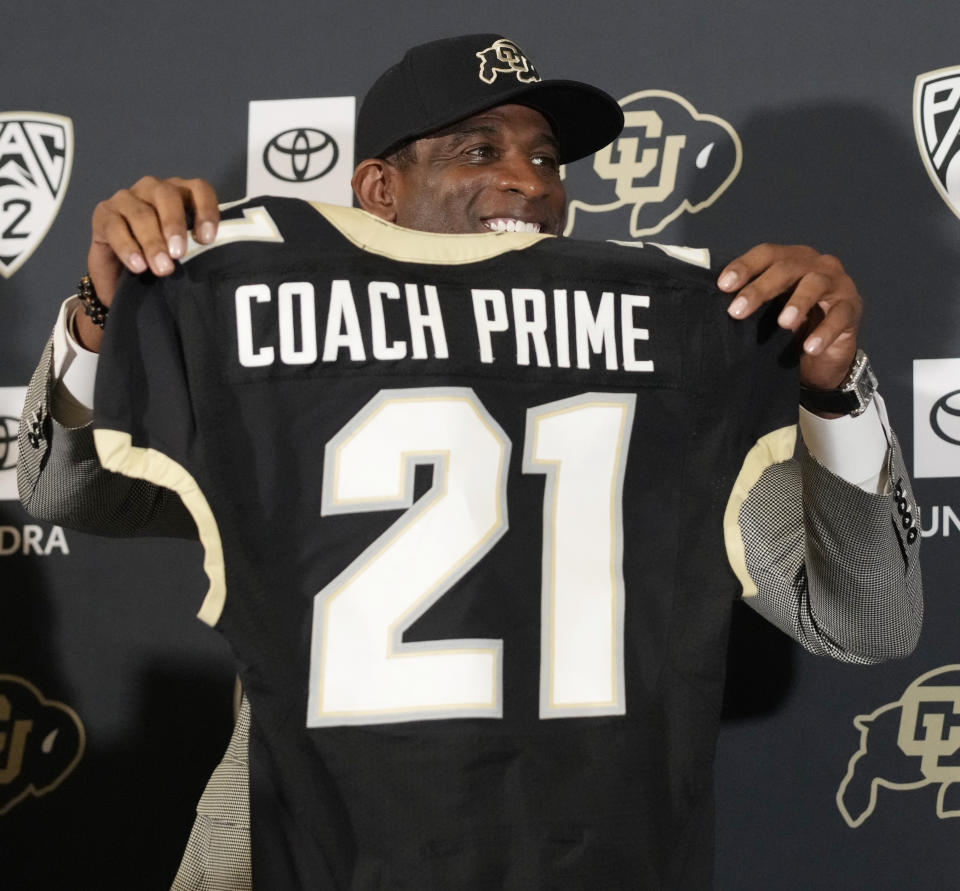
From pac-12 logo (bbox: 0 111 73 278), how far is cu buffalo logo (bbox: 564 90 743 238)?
731mm

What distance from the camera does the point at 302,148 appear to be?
5.59 feet

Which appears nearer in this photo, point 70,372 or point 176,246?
point 176,246

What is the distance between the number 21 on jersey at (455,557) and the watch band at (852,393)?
0.73ft

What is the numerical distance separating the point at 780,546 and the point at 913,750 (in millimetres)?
483

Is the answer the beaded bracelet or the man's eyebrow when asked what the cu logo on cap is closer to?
the man's eyebrow

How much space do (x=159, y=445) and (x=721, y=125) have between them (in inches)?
39.4

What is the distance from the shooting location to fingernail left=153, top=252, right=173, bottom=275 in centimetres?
92

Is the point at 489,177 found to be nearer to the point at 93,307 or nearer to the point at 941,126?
the point at 93,307

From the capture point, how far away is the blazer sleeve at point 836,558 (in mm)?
1097

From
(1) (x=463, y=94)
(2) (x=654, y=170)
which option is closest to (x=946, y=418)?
(2) (x=654, y=170)

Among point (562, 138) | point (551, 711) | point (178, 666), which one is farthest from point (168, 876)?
point (562, 138)

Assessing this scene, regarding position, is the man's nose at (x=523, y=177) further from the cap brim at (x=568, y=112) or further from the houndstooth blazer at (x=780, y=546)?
the houndstooth blazer at (x=780, y=546)

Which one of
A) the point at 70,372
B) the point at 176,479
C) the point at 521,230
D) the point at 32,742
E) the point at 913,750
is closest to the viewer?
the point at 176,479

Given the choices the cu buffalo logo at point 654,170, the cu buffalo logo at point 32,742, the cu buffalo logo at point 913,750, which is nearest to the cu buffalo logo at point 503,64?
the cu buffalo logo at point 654,170
